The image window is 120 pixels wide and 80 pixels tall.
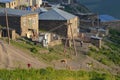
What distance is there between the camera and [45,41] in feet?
85.0

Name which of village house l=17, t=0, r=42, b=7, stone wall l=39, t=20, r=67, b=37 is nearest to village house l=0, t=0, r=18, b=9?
village house l=17, t=0, r=42, b=7

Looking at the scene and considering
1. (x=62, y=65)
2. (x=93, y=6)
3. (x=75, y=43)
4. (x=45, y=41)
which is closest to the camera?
(x=62, y=65)

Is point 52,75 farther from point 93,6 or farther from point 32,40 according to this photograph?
point 93,6

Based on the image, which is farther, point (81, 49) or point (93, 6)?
point (93, 6)

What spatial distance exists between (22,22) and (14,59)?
6644 millimetres

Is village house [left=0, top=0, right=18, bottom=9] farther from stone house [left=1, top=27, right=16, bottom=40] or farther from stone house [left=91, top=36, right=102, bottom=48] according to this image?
stone house [left=1, top=27, right=16, bottom=40]

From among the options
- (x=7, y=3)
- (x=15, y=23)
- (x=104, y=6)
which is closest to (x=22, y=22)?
(x=15, y=23)

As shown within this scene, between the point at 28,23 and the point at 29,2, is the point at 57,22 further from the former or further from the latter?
the point at 29,2

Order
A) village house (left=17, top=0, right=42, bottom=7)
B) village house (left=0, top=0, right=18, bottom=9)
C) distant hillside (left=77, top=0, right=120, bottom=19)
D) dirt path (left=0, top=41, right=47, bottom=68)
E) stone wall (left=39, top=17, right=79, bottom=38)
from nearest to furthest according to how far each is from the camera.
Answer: dirt path (left=0, top=41, right=47, bottom=68)
stone wall (left=39, top=17, right=79, bottom=38)
village house (left=0, top=0, right=18, bottom=9)
village house (left=17, top=0, right=42, bottom=7)
distant hillside (left=77, top=0, right=120, bottom=19)

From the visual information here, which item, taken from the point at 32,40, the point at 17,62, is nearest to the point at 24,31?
the point at 32,40

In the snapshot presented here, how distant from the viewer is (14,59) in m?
19.9

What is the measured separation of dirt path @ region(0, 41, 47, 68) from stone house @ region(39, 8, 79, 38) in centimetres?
652

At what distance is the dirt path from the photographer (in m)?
19.1

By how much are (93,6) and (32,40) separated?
3506cm
